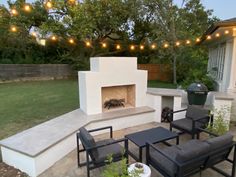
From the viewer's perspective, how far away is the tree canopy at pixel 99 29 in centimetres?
1098

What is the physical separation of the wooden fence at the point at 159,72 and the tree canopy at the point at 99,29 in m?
0.56

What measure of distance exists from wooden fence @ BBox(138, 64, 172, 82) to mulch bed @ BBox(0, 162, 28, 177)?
11239 millimetres

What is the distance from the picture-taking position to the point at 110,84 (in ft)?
17.9

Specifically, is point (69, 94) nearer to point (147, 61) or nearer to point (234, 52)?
point (234, 52)

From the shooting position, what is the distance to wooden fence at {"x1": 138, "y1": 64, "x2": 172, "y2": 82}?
13137mm

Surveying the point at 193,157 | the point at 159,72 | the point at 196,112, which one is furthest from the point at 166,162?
the point at 159,72

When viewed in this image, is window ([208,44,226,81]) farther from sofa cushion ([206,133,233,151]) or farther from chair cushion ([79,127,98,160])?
chair cushion ([79,127,98,160])

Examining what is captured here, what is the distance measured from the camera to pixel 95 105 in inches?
210

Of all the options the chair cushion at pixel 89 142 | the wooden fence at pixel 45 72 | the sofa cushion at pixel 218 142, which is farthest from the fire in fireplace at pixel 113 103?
the wooden fence at pixel 45 72

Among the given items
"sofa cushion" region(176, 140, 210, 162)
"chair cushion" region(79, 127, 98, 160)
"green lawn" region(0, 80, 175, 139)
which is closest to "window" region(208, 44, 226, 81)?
"sofa cushion" region(176, 140, 210, 162)

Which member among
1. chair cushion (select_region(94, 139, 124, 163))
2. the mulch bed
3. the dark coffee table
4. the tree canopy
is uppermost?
the tree canopy

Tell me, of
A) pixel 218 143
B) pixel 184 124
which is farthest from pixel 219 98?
pixel 218 143

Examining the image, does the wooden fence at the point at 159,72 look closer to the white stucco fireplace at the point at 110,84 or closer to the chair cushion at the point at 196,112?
Answer: the white stucco fireplace at the point at 110,84

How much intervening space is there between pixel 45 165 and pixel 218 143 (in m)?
2.96
